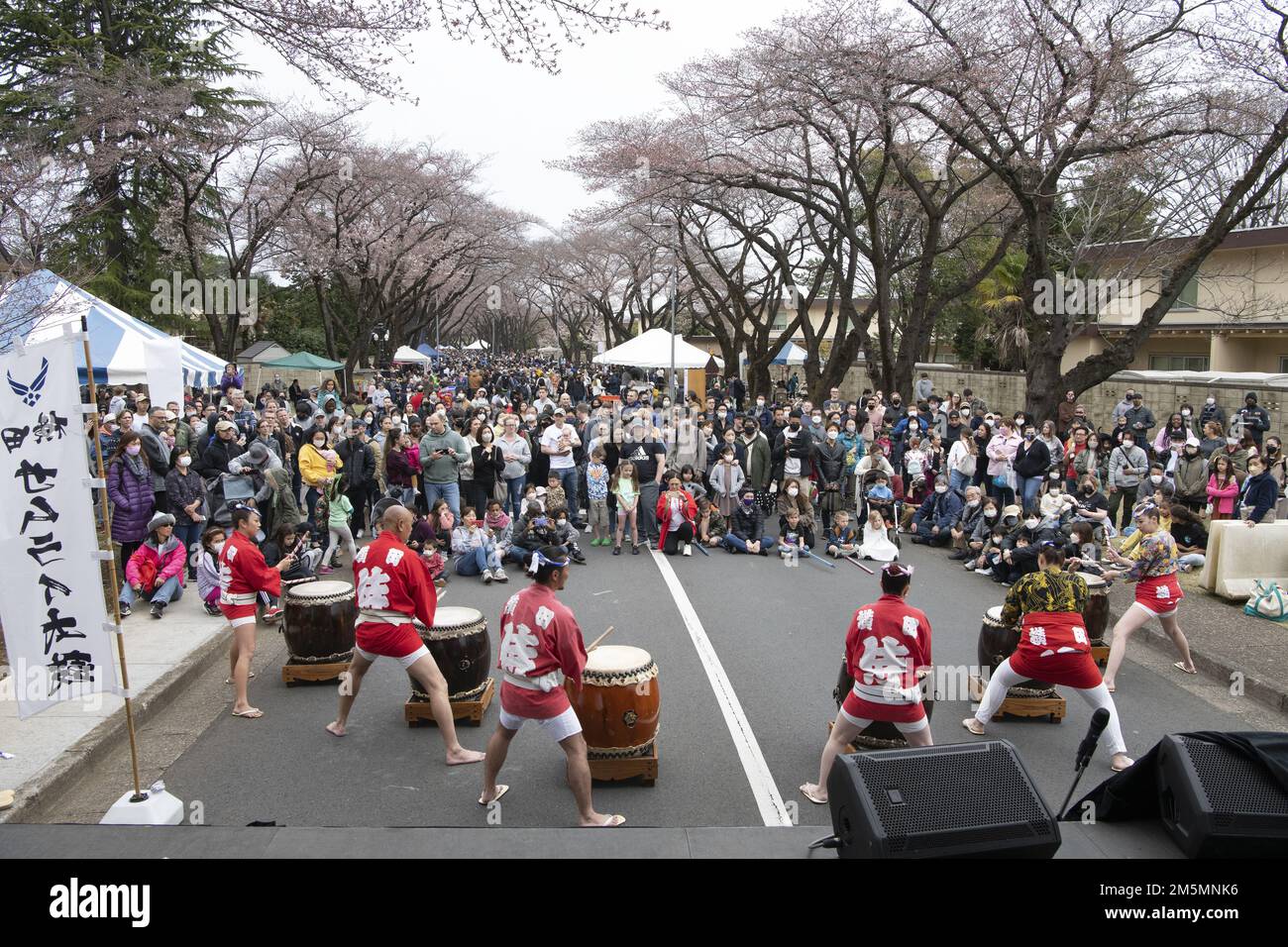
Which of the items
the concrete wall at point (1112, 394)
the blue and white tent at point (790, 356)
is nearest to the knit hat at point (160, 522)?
the concrete wall at point (1112, 394)

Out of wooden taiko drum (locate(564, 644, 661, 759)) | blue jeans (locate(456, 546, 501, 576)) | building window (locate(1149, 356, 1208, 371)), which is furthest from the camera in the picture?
building window (locate(1149, 356, 1208, 371))

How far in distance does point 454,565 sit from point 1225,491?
10.0 m

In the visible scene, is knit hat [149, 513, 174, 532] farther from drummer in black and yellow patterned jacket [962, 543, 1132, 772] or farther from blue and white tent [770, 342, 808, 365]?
blue and white tent [770, 342, 808, 365]

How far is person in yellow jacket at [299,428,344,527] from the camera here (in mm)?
11969

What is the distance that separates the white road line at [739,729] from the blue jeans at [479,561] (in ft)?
7.61

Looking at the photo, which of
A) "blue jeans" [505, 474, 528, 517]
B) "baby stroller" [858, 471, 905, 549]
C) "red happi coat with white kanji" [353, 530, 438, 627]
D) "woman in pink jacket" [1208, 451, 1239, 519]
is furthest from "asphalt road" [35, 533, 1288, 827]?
"woman in pink jacket" [1208, 451, 1239, 519]

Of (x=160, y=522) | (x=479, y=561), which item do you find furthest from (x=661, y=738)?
(x=160, y=522)

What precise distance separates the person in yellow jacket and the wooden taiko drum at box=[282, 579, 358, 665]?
174 inches

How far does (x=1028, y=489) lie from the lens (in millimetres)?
13508

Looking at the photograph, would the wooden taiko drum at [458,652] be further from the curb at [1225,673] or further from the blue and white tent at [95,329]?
the blue and white tent at [95,329]
